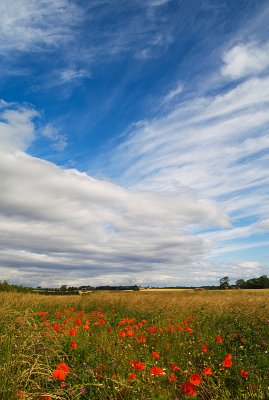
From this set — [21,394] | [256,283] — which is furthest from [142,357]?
[256,283]

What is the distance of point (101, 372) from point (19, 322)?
1397mm

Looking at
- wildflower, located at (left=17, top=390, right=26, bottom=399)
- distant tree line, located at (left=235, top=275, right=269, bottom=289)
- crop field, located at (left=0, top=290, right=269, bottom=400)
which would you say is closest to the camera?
wildflower, located at (left=17, top=390, right=26, bottom=399)

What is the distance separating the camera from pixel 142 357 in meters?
6.62

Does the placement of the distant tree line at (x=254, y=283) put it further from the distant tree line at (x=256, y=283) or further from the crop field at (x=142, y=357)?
the crop field at (x=142, y=357)

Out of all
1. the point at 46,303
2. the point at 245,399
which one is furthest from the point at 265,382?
the point at 46,303

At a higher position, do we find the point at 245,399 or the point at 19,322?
the point at 19,322

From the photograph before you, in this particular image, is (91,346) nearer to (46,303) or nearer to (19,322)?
(19,322)

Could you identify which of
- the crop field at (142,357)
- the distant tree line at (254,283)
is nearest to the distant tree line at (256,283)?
the distant tree line at (254,283)

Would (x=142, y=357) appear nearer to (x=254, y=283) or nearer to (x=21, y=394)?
(x=21, y=394)

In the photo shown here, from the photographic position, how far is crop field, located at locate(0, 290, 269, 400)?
4004 mm

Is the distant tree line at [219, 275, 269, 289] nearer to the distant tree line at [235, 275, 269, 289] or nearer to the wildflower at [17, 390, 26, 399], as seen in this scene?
the distant tree line at [235, 275, 269, 289]

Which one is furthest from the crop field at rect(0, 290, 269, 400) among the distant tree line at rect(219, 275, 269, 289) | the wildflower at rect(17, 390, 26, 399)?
the distant tree line at rect(219, 275, 269, 289)

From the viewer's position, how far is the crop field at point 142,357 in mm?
4004

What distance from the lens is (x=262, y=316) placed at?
10.3 meters
